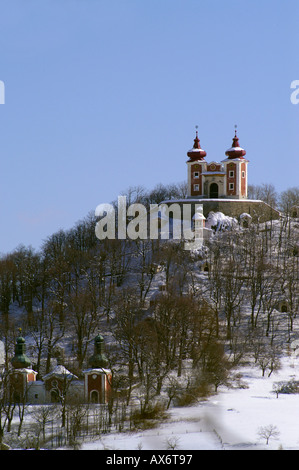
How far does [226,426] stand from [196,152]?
147 ft

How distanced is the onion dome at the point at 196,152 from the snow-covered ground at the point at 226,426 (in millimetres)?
36500

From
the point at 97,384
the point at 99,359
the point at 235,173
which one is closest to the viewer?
the point at 97,384

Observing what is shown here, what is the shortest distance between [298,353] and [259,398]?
34.6 ft

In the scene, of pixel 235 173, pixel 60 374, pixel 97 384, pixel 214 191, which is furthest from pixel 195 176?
pixel 97 384

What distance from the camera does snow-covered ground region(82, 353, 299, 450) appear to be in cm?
3559

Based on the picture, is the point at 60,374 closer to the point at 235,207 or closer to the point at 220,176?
the point at 235,207

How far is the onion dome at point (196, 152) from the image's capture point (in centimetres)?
8056

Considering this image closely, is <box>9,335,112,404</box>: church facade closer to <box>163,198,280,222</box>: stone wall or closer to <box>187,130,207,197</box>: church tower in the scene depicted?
<box>163,198,280,222</box>: stone wall

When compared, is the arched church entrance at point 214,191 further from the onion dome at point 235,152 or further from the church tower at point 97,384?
the church tower at point 97,384

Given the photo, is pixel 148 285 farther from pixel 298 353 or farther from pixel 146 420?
pixel 146 420

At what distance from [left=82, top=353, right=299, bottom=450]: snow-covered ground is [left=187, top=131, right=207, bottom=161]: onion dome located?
3650 cm

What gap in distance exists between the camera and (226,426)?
38.2m

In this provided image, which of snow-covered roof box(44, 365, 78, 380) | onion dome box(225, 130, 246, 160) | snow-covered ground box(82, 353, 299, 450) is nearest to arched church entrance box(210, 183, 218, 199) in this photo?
onion dome box(225, 130, 246, 160)
